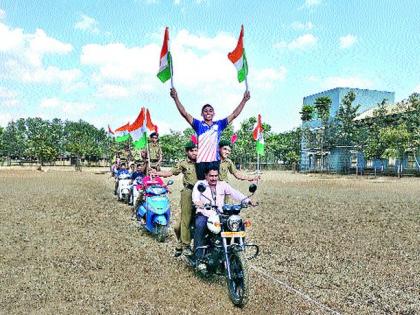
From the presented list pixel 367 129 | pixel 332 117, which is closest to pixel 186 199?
pixel 367 129

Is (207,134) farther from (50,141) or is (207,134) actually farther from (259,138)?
(50,141)

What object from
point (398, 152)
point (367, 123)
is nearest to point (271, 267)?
point (398, 152)

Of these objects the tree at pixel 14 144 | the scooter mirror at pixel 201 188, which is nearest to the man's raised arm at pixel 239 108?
the scooter mirror at pixel 201 188

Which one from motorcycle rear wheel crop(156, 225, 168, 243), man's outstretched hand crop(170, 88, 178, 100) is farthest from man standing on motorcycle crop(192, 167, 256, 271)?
motorcycle rear wheel crop(156, 225, 168, 243)

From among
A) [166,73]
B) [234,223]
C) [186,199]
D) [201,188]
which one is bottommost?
[234,223]

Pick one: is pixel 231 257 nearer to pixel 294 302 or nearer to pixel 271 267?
pixel 294 302

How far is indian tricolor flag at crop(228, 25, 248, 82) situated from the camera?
7564 mm

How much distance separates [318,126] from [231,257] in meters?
55.4

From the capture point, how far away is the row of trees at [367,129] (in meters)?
39.2

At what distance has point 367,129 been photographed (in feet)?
157

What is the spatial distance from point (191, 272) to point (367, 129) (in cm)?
4530

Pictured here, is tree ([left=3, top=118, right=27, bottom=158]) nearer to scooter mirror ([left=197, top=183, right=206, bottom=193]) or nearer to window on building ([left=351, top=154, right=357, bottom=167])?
window on building ([left=351, top=154, right=357, bottom=167])

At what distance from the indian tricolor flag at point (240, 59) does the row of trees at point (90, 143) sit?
35.2 m

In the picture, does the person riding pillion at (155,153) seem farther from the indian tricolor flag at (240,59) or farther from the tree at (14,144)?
the tree at (14,144)
